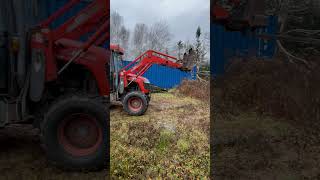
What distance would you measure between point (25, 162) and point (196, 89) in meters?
8.26

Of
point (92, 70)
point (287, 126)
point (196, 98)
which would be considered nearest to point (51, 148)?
point (92, 70)

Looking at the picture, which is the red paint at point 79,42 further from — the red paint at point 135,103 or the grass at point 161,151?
the red paint at point 135,103

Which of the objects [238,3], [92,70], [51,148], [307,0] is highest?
[307,0]

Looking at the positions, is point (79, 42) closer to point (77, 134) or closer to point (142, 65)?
point (77, 134)

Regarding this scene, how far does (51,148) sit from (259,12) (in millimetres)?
2210

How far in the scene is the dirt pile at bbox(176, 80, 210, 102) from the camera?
1015cm

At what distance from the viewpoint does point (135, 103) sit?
264 inches

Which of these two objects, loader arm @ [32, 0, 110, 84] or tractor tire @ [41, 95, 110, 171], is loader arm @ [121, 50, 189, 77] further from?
tractor tire @ [41, 95, 110, 171]

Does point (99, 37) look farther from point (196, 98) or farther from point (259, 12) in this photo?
point (196, 98)

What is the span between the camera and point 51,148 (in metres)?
2.82

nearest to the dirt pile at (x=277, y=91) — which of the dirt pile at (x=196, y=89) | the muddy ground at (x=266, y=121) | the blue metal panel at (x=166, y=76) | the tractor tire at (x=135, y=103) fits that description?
the muddy ground at (x=266, y=121)

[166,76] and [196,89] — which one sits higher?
[166,76]

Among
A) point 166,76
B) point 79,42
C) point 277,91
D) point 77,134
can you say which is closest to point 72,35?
point 79,42

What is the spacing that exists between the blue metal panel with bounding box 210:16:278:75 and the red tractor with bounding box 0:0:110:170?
536 centimetres
